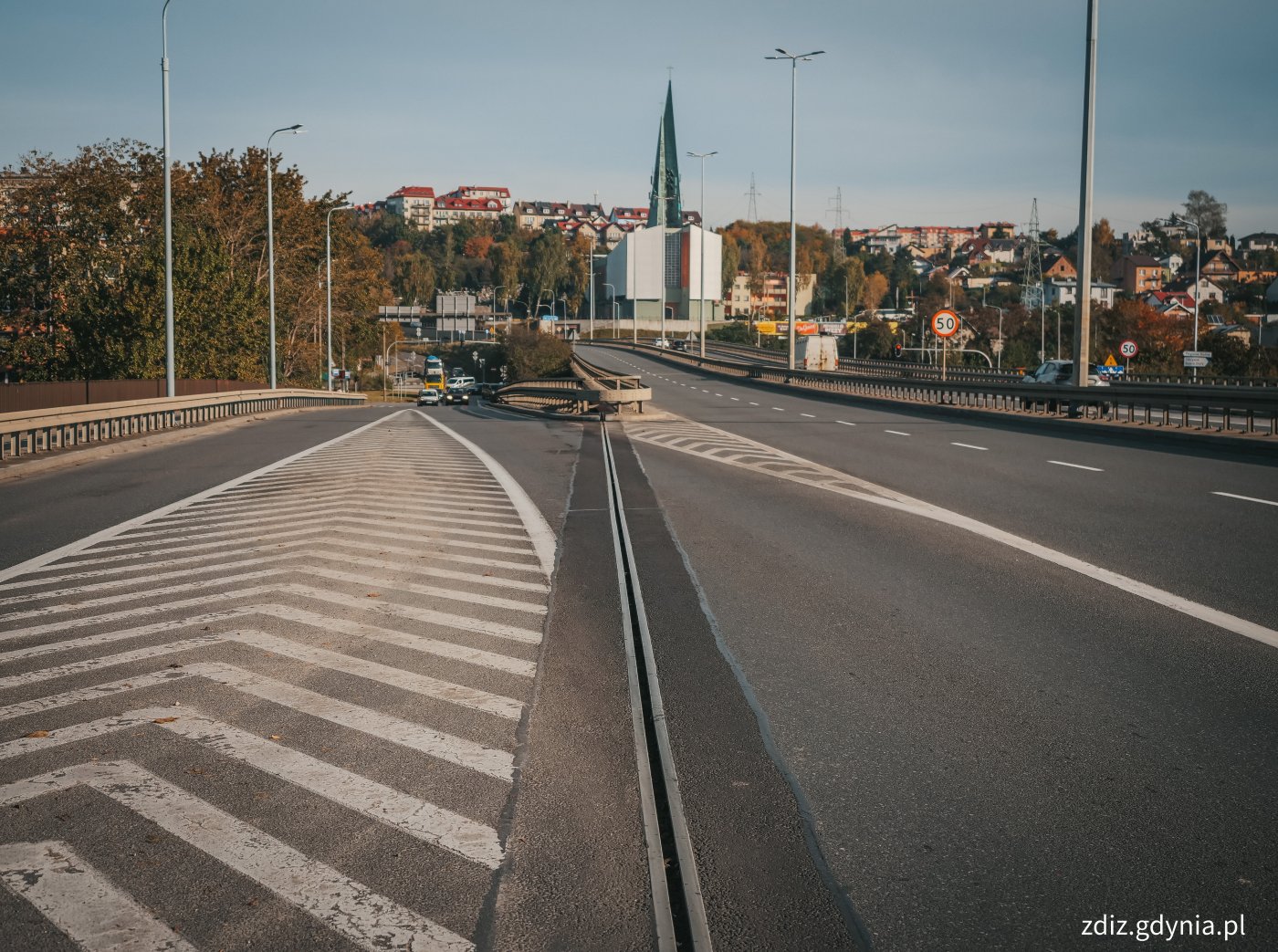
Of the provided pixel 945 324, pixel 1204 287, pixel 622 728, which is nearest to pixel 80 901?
pixel 622 728

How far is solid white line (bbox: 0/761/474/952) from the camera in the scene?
12.7 feet

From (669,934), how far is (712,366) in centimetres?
8176

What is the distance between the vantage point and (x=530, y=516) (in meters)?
14.2

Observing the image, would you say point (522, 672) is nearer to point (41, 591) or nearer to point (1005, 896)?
point (1005, 896)

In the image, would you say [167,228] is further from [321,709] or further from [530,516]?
[321,709]

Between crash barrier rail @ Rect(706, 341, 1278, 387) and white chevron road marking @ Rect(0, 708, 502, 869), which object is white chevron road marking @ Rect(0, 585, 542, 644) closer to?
white chevron road marking @ Rect(0, 708, 502, 869)

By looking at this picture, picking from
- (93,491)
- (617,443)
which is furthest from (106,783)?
(617,443)

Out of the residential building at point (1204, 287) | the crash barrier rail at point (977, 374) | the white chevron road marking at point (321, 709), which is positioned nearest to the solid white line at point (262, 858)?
the white chevron road marking at point (321, 709)

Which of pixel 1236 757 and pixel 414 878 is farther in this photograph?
pixel 1236 757

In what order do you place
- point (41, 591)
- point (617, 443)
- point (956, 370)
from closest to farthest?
point (41, 591) < point (617, 443) < point (956, 370)

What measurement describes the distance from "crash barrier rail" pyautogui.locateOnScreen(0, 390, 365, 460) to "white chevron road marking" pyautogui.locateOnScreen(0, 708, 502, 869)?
16.5 metres

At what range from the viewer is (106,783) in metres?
5.17

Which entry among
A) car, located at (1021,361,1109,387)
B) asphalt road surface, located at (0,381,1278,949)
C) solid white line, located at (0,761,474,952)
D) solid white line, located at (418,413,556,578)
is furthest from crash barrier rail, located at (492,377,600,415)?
solid white line, located at (0,761,474,952)

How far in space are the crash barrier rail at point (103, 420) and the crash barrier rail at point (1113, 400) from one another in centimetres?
2222
